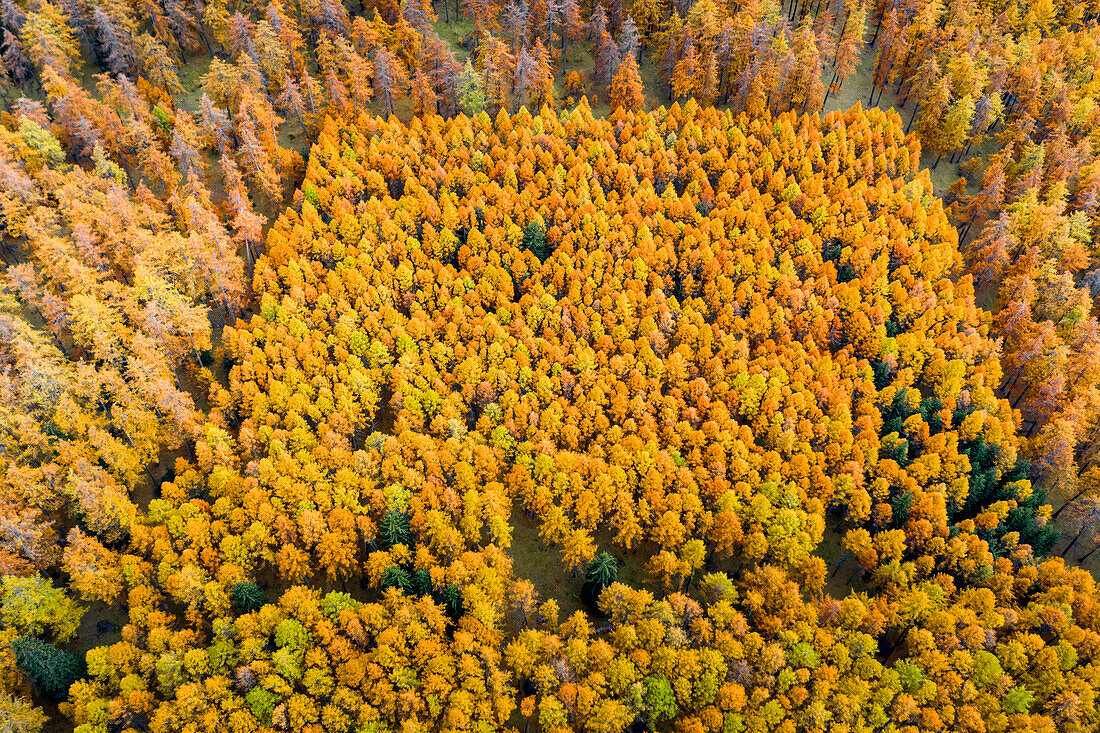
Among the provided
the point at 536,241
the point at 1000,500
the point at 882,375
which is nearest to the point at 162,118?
the point at 536,241

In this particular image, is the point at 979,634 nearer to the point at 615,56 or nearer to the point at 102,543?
the point at 102,543

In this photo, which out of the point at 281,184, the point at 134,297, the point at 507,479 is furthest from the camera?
the point at 281,184

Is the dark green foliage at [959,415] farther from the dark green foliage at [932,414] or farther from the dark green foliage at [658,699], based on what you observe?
the dark green foliage at [658,699]

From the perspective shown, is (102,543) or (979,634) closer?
(979,634)

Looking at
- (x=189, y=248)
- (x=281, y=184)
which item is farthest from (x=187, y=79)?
(x=189, y=248)

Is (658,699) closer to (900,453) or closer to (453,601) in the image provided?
(453,601)
